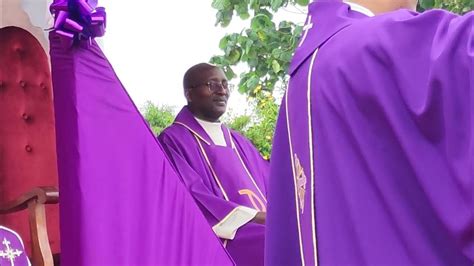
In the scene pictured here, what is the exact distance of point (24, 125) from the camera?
310cm

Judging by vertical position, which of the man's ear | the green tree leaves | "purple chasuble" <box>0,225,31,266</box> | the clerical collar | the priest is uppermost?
the clerical collar

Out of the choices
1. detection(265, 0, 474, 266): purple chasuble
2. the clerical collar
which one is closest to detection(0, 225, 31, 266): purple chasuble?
detection(265, 0, 474, 266): purple chasuble

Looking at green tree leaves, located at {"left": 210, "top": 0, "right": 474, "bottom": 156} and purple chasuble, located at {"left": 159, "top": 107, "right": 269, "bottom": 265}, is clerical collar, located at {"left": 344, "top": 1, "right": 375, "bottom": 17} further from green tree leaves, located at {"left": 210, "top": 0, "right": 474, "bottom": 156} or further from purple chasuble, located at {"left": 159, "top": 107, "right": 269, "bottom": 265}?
green tree leaves, located at {"left": 210, "top": 0, "right": 474, "bottom": 156}

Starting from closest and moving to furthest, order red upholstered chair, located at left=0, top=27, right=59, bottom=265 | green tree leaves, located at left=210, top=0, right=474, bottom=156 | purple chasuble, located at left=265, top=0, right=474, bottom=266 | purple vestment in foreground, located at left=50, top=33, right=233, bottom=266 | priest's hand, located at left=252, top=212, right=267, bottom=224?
purple chasuble, located at left=265, top=0, right=474, bottom=266 → purple vestment in foreground, located at left=50, top=33, right=233, bottom=266 → priest's hand, located at left=252, top=212, right=267, bottom=224 → red upholstered chair, located at left=0, top=27, right=59, bottom=265 → green tree leaves, located at left=210, top=0, right=474, bottom=156

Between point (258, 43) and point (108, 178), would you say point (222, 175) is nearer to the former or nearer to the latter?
point (258, 43)

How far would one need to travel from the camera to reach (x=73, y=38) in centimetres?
212

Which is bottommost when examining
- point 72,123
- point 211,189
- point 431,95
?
point 211,189

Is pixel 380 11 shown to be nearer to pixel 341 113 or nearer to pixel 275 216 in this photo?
pixel 341 113

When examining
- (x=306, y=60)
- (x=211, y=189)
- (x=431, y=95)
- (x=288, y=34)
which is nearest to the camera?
(x=431, y=95)

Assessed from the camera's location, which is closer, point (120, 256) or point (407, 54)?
point (407, 54)

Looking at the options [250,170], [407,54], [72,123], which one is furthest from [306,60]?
→ [250,170]

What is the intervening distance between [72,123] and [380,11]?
133 centimetres

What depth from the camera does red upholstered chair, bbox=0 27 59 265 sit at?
3.05 meters

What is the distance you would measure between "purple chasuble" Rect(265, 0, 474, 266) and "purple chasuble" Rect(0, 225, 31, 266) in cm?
159
